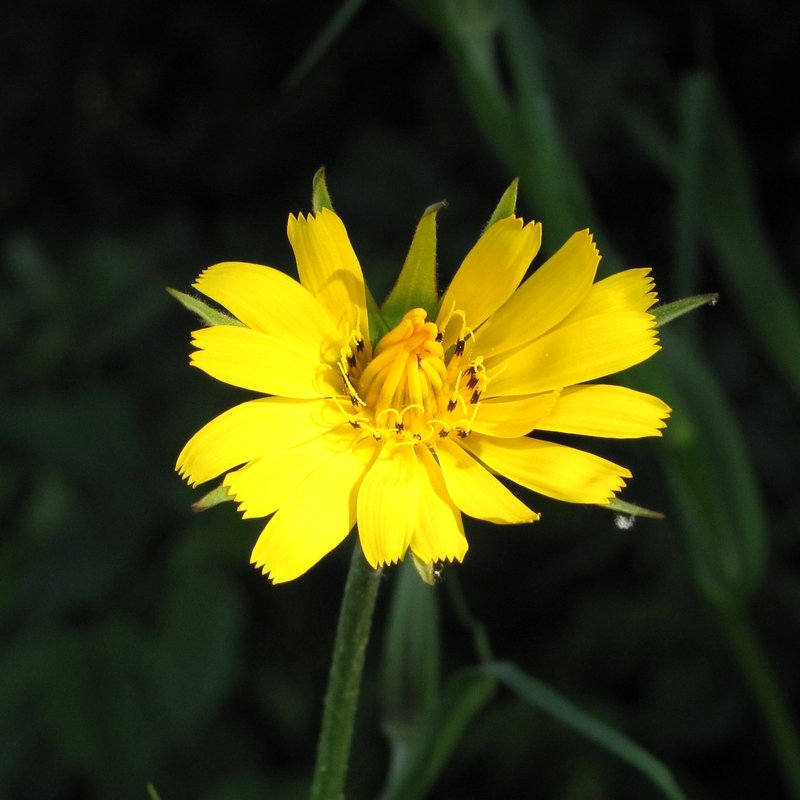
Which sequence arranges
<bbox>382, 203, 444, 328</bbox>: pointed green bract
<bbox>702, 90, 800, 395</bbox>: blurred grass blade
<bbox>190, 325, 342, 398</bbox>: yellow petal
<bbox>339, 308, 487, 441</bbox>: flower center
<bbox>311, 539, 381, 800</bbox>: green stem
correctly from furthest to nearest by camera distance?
<bbox>702, 90, 800, 395</bbox>: blurred grass blade
<bbox>339, 308, 487, 441</bbox>: flower center
<bbox>382, 203, 444, 328</bbox>: pointed green bract
<bbox>190, 325, 342, 398</bbox>: yellow petal
<bbox>311, 539, 381, 800</bbox>: green stem

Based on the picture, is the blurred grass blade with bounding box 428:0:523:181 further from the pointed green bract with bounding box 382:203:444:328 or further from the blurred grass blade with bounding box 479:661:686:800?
the blurred grass blade with bounding box 479:661:686:800

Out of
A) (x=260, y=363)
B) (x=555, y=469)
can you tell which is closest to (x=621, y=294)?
(x=555, y=469)

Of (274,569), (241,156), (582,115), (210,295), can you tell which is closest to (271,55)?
(241,156)

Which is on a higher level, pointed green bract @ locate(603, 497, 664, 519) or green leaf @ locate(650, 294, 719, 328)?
green leaf @ locate(650, 294, 719, 328)

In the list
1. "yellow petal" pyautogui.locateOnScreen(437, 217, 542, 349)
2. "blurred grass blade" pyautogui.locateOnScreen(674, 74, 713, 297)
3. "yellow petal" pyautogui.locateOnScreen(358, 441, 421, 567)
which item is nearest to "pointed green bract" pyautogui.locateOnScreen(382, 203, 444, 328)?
"yellow petal" pyautogui.locateOnScreen(437, 217, 542, 349)

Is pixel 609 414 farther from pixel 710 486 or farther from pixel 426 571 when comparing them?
pixel 710 486

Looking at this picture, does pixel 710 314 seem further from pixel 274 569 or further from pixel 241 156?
pixel 274 569

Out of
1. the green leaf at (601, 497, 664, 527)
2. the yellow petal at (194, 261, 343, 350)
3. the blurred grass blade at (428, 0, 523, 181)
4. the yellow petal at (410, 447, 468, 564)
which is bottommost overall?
the green leaf at (601, 497, 664, 527)
